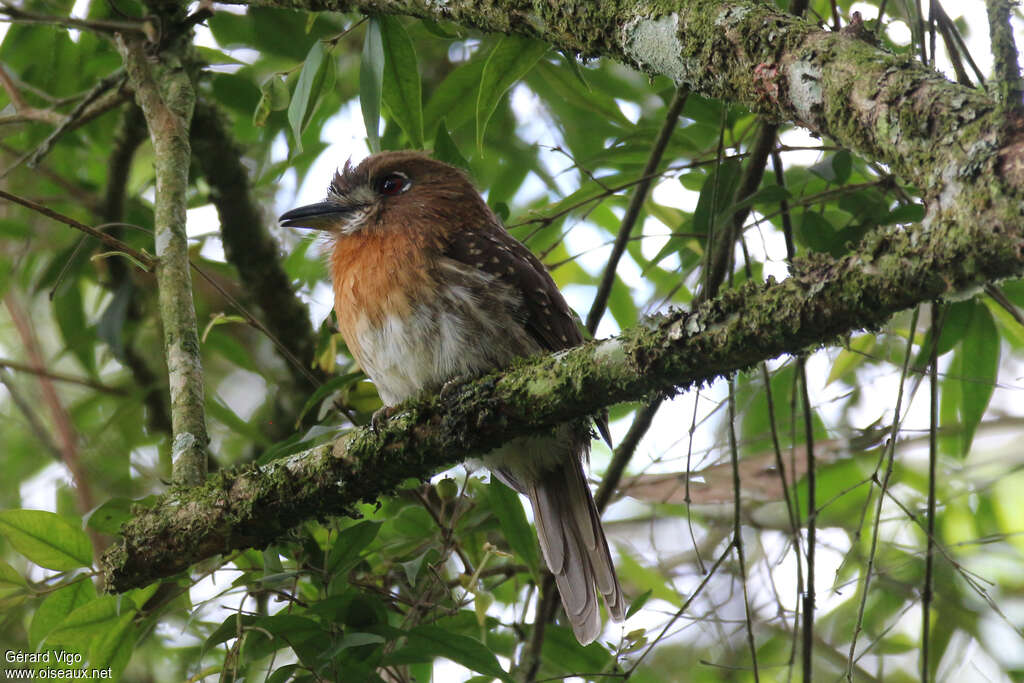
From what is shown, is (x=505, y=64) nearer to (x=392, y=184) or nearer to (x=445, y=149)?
(x=445, y=149)

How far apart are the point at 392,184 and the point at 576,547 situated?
4.20ft

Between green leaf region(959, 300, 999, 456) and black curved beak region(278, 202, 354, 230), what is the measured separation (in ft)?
6.20

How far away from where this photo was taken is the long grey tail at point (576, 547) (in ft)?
9.36

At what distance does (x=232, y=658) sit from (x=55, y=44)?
2561 millimetres

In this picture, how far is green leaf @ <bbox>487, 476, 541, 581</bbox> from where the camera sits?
2.75 m

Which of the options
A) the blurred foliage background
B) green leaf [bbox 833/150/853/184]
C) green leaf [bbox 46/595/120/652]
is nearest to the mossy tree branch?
the blurred foliage background

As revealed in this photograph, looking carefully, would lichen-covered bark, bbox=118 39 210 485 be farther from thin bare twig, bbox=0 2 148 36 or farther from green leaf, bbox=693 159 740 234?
green leaf, bbox=693 159 740 234

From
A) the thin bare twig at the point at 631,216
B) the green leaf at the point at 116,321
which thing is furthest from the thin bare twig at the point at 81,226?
the thin bare twig at the point at 631,216

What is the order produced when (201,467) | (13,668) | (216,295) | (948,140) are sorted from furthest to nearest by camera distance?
(216,295), (13,668), (201,467), (948,140)

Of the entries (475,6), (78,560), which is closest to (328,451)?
(78,560)

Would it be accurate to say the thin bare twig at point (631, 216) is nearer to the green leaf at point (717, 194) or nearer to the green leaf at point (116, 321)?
the green leaf at point (717, 194)

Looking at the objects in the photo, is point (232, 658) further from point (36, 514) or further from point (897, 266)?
point (897, 266)

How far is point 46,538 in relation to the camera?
8.00 ft

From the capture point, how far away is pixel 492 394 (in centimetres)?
197
